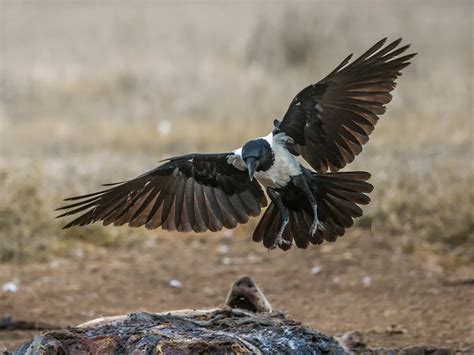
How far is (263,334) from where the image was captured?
13.4 ft

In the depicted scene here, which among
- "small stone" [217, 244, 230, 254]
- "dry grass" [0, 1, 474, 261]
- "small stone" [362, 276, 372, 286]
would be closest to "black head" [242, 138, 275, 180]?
"small stone" [362, 276, 372, 286]

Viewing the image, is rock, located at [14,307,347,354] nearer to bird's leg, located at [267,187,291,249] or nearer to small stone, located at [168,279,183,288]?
bird's leg, located at [267,187,291,249]

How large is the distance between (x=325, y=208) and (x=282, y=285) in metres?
2.12

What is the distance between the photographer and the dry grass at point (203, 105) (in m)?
8.77

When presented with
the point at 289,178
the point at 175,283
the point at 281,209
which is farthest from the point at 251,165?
the point at 175,283

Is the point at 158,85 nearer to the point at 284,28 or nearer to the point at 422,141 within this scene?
the point at 284,28

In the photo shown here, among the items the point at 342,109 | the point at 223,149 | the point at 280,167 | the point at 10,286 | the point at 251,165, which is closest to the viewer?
the point at 251,165

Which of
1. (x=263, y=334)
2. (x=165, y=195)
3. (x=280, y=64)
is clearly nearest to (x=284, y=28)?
(x=280, y=64)

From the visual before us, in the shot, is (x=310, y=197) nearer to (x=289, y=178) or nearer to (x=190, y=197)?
(x=289, y=178)

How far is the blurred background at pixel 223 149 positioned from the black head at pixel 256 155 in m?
1.38

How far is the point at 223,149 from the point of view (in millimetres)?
12602

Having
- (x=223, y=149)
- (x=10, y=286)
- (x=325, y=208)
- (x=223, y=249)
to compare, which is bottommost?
(x=325, y=208)

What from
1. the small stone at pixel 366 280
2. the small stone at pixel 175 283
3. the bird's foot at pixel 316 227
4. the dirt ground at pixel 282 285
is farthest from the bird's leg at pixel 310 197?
the small stone at pixel 175 283

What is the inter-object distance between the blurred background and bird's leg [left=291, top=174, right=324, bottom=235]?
35.2 inches
